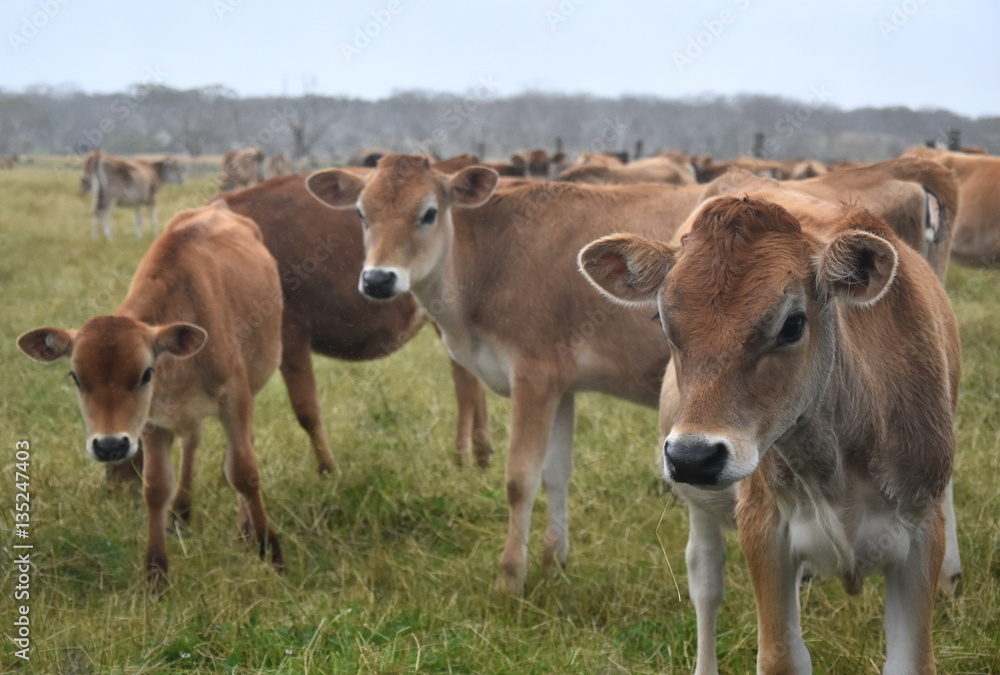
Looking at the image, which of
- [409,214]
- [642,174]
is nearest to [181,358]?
[409,214]

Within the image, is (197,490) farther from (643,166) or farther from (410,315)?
(643,166)

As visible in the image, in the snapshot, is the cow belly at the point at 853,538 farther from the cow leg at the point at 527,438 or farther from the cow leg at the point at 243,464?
the cow leg at the point at 243,464

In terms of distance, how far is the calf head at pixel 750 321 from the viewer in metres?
2.60

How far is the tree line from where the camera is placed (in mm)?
30312

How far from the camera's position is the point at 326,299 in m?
7.28

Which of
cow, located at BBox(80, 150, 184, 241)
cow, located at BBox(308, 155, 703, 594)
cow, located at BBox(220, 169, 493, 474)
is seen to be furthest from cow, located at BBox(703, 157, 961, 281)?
cow, located at BBox(80, 150, 184, 241)

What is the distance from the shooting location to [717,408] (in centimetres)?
262

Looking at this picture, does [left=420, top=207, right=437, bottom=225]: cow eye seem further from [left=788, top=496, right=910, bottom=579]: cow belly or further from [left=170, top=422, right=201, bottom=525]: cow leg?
[left=788, top=496, right=910, bottom=579]: cow belly

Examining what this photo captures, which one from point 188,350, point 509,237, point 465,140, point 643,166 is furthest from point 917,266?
point 465,140

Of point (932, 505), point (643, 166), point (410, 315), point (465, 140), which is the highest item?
point (932, 505)

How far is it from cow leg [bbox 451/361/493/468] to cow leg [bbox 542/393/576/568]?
1566 millimetres

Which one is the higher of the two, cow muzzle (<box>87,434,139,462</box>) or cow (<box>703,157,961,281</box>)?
cow (<box>703,157,961,281</box>)

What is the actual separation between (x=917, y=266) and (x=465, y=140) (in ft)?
220

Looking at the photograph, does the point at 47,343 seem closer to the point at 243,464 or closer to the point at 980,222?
the point at 243,464
